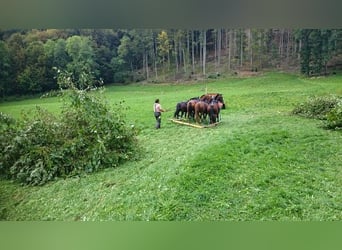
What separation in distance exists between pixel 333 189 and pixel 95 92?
103 inches

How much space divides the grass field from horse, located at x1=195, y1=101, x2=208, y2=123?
0.13 m

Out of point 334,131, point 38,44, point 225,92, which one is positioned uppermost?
point 38,44

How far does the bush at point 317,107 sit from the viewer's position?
12.0ft

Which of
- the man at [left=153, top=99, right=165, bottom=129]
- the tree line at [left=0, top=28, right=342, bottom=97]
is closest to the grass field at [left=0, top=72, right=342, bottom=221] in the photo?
the man at [left=153, top=99, right=165, bottom=129]

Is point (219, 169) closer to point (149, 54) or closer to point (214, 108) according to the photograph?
point (214, 108)

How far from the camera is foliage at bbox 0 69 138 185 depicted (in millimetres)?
3561

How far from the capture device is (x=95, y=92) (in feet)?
12.4

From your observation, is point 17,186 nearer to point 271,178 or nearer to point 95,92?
point 95,92

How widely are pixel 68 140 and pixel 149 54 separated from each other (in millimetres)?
1297

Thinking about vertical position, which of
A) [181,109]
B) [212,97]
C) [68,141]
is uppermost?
[212,97]

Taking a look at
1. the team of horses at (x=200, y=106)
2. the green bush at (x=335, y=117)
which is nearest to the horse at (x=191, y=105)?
the team of horses at (x=200, y=106)

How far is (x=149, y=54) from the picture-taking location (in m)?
3.73

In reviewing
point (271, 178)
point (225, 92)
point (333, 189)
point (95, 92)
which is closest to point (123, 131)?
point (95, 92)

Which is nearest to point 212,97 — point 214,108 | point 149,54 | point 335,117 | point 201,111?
point 214,108
